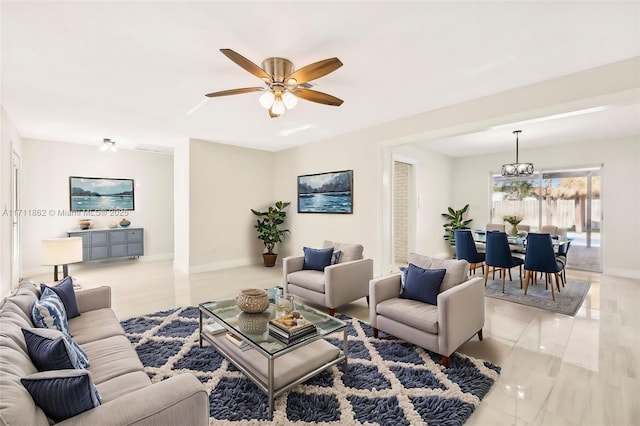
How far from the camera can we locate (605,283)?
4.95 meters

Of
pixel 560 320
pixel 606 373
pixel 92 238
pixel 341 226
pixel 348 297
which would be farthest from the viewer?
pixel 92 238

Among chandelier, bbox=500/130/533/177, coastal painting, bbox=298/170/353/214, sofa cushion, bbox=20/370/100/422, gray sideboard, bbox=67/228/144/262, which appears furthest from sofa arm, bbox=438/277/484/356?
gray sideboard, bbox=67/228/144/262

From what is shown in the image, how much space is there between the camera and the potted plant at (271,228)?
20.9 feet

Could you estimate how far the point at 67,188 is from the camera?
6105 mm

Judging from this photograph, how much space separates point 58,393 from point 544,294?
530cm

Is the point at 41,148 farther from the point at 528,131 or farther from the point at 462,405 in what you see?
the point at 528,131

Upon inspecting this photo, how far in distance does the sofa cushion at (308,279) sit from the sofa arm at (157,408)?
7.61 ft

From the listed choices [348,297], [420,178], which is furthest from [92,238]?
[420,178]

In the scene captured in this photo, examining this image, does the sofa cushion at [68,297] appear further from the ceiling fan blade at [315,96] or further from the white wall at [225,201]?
the white wall at [225,201]

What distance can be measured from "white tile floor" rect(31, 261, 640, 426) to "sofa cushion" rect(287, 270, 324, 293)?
0.45m

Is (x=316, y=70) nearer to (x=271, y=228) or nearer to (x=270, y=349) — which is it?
(x=270, y=349)

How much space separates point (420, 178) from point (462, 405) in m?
5.17

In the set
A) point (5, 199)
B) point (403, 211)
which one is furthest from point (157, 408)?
point (403, 211)

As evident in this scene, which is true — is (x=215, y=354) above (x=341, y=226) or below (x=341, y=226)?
below
